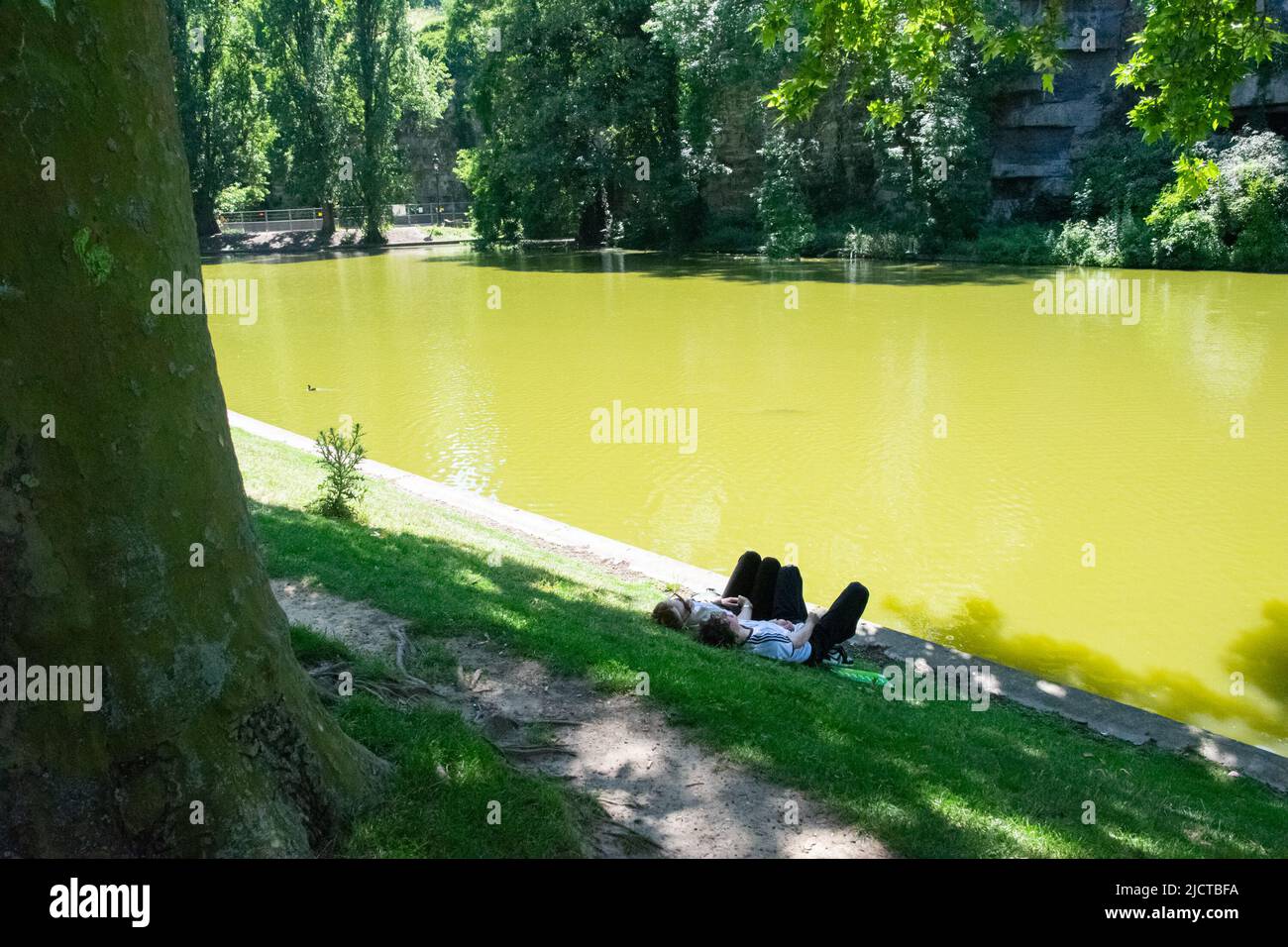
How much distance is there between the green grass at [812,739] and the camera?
171 inches

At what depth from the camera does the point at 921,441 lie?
1411cm

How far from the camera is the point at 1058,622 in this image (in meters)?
8.84

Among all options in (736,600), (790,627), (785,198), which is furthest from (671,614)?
(785,198)

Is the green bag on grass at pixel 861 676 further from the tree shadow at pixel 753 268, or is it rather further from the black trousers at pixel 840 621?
the tree shadow at pixel 753 268

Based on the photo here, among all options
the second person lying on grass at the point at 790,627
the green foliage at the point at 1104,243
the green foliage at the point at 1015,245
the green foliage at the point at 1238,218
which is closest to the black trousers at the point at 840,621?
the second person lying on grass at the point at 790,627

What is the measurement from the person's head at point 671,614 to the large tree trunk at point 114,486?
13.5 feet

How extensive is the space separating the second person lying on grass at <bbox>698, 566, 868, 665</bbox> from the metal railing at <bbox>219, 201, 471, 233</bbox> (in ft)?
178

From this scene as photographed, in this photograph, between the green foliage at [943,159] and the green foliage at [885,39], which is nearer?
the green foliage at [885,39]

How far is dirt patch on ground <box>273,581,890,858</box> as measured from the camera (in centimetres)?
420

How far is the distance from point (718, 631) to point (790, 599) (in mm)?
753

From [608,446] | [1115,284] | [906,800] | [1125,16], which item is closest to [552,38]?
[1125,16]

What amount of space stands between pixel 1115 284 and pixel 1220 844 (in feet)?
91.3

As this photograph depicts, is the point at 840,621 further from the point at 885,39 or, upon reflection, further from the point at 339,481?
the point at 885,39

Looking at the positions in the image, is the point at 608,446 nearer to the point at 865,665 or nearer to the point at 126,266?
the point at 865,665
